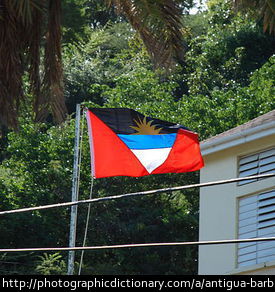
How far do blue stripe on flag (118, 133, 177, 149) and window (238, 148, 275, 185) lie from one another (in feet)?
6.00

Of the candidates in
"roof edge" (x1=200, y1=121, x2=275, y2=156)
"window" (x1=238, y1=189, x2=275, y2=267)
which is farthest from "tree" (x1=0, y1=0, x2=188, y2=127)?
"window" (x1=238, y1=189, x2=275, y2=267)

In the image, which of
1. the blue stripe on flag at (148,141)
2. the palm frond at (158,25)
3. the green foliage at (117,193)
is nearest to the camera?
the palm frond at (158,25)

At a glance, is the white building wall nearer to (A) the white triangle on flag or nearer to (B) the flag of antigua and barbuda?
(B) the flag of antigua and barbuda

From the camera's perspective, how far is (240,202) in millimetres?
20156

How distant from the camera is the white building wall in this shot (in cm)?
1981

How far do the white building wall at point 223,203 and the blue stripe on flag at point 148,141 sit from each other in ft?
2.94

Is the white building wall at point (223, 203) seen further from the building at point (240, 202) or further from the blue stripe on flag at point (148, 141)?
the blue stripe on flag at point (148, 141)

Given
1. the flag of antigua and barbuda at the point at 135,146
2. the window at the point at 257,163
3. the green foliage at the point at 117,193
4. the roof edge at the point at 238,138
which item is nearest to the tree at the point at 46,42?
the roof edge at the point at 238,138

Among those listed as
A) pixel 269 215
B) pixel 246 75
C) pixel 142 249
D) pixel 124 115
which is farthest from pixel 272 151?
pixel 246 75

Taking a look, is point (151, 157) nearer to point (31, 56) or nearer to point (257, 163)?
point (257, 163)

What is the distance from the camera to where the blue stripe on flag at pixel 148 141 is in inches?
826

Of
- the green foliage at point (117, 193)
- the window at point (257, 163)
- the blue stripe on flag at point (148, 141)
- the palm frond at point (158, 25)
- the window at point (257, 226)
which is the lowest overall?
the window at point (257, 226)

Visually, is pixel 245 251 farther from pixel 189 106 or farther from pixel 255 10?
pixel 189 106

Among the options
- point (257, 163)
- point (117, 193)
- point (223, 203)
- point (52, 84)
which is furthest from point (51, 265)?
point (52, 84)
